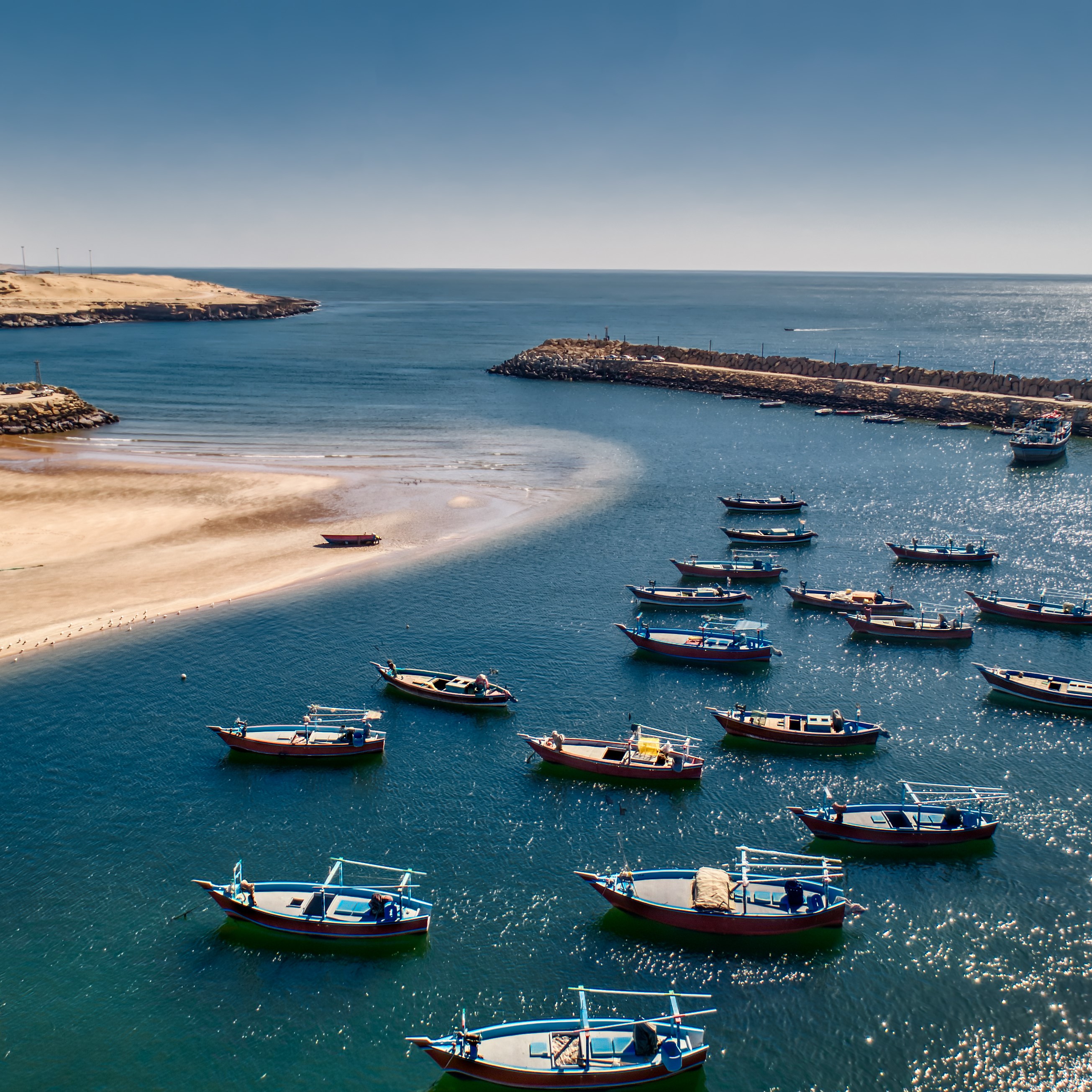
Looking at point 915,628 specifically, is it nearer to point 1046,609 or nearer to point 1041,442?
point 1046,609

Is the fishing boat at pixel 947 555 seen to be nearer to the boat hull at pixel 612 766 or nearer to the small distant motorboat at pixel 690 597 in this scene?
the small distant motorboat at pixel 690 597

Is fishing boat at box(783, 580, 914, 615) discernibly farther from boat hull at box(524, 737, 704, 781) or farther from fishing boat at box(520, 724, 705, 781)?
boat hull at box(524, 737, 704, 781)

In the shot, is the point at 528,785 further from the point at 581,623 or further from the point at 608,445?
the point at 608,445

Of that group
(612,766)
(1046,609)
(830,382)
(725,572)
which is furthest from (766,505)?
(830,382)

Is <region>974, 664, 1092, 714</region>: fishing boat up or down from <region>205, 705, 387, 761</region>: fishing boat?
up

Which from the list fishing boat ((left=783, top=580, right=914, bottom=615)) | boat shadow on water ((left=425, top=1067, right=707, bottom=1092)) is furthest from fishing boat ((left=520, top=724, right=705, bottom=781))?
fishing boat ((left=783, top=580, right=914, bottom=615))

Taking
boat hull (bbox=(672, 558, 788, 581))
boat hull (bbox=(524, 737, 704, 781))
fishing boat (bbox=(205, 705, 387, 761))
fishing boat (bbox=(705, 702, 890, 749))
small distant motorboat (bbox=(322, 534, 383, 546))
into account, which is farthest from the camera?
small distant motorboat (bbox=(322, 534, 383, 546))

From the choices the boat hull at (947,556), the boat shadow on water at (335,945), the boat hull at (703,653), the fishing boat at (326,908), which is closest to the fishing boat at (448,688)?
the boat hull at (703,653)
